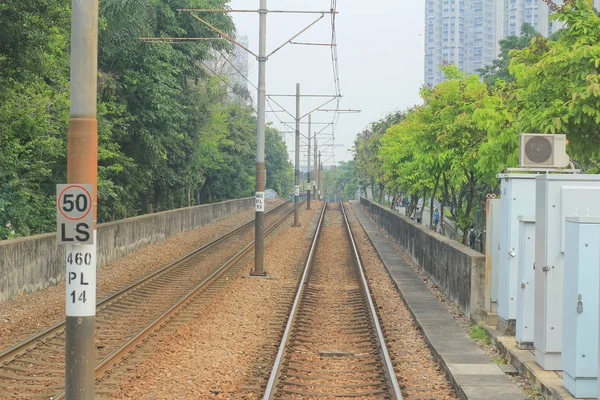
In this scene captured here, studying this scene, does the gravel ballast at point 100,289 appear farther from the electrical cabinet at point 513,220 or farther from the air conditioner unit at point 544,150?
the air conditioner unit at point 544,150

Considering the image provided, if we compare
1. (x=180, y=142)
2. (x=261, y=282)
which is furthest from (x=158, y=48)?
(x=261, y=282)

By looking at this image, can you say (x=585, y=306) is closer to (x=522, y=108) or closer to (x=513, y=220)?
(x=513, y=220)

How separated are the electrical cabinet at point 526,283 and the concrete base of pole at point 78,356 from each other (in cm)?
572

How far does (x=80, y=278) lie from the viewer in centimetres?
686

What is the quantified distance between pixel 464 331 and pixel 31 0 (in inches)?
407

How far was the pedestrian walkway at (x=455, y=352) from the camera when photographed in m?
8.85

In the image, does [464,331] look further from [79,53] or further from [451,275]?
[79,53]

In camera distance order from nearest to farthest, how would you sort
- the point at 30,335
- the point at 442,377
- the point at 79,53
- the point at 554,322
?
the point at 79,53 < the point at 554,322 < the point at 442,377 < the point at 30,335

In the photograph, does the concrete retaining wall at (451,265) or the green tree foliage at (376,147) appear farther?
the green tree foliage at (376,147)

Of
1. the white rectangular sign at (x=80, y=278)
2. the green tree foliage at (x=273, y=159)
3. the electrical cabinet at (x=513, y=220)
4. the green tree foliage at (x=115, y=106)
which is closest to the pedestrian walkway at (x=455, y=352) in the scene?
the electrical cabinet at (x=513, y=220)

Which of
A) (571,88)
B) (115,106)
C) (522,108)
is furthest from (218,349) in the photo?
(115,106)

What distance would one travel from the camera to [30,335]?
12258 millimetres

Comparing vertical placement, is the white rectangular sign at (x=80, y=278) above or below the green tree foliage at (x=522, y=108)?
below

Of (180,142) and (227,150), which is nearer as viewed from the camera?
(180,142)
